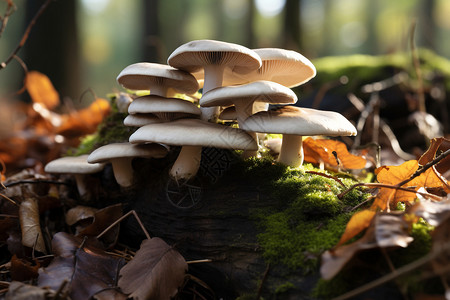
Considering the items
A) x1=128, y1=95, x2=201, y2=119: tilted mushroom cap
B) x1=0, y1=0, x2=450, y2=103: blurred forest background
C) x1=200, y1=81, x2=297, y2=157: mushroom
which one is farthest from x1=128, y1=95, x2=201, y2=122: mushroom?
x1=0, y1=0, x2=450, y2=103: blurred forest background

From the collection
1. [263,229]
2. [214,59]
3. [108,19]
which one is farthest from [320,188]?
[108,19]

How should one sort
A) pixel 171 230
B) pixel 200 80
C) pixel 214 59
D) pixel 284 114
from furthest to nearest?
pixel 200 80
pixel 214 59
pixel 171 230
pixel 284 114

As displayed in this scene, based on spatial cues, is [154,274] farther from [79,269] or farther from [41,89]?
[41,89]

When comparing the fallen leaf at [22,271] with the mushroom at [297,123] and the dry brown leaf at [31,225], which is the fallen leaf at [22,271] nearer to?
the dry brown leaf at [31,225]

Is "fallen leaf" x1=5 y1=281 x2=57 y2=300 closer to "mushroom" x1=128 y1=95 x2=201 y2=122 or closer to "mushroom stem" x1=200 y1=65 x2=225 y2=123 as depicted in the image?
"mushroom" x1=128 y1=95 x2=201 y2=122

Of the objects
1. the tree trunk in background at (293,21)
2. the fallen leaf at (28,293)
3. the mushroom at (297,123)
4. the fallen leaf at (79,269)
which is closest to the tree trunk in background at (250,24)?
the tree trunk in background at (293,21)

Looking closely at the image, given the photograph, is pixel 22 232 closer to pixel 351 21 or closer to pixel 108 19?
pixel 351 21
